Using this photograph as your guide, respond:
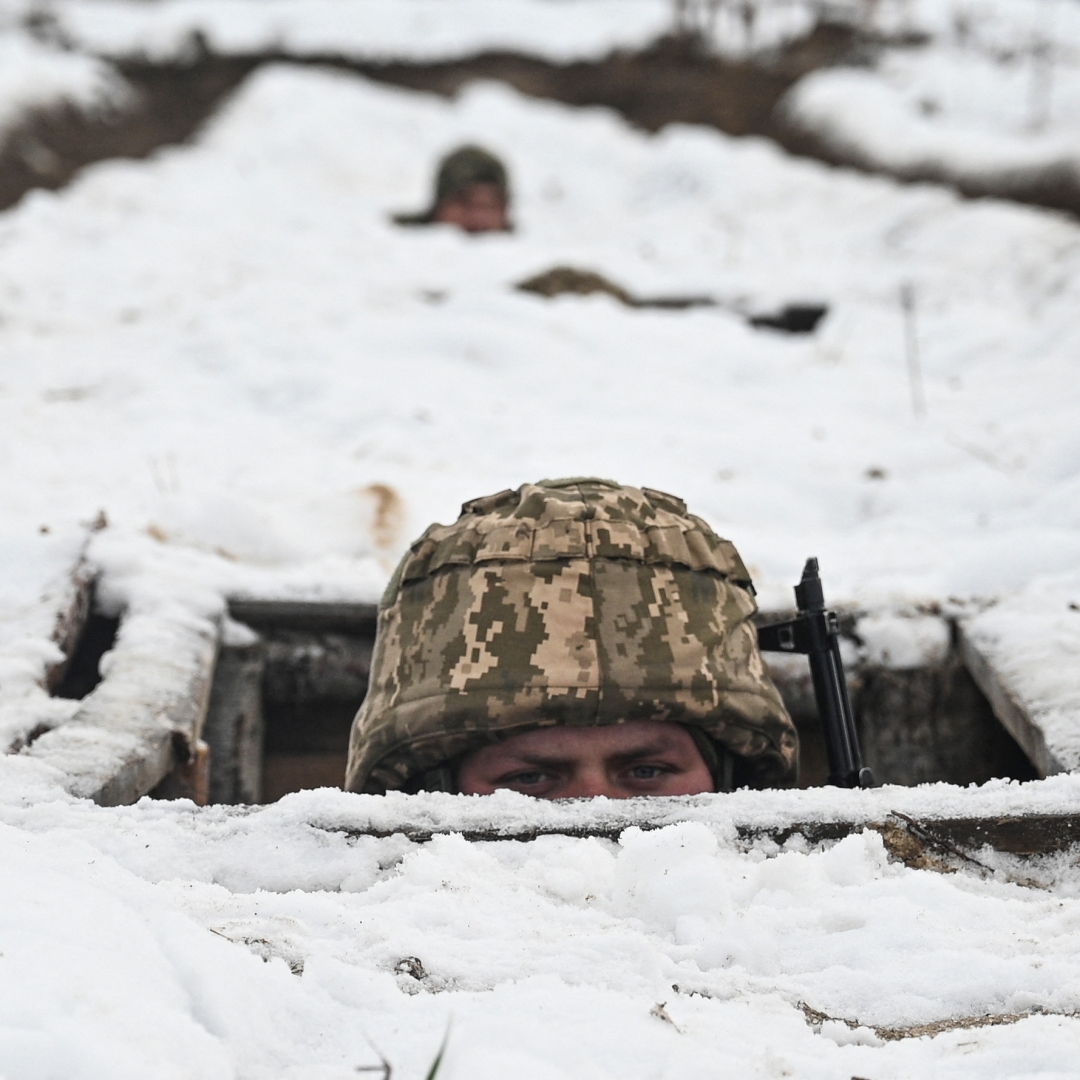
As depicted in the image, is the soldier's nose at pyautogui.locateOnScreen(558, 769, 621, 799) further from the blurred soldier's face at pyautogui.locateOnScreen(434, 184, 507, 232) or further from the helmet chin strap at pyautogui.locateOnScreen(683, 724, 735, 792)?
the blurred soldier's face at pyautogui.locateOnScreen(434, 184, 507, 232)

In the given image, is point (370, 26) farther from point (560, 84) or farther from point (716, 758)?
point (716, 758)

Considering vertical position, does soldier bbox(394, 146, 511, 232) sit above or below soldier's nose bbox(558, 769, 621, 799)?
above

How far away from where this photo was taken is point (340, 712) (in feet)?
9.75

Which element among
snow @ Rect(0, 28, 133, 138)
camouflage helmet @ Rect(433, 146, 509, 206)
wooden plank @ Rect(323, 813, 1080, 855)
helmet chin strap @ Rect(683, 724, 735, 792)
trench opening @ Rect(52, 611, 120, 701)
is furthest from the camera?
snow @ Rect(0, 28, 133, 138)

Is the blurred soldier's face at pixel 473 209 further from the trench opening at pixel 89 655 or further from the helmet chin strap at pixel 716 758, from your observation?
the helmet chin strap at pixel 716 758

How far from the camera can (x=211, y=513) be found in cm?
327

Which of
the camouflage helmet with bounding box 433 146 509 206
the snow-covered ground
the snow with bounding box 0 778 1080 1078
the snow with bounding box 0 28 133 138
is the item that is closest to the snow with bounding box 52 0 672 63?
the snow with bounding box 0 28 133 138

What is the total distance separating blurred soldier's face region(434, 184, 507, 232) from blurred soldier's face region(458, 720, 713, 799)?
23.4 feet

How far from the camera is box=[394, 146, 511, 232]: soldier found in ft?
28.4

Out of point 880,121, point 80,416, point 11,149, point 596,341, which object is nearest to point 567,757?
point 80,416

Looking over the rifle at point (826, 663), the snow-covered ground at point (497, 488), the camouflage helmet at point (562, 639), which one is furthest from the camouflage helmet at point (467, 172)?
the rifle at point (826, 663)

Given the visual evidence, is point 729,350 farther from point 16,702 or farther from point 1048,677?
point 16,702

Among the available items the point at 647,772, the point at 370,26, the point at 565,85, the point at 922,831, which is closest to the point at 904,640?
the point at 647,772

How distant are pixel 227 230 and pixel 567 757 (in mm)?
7011
